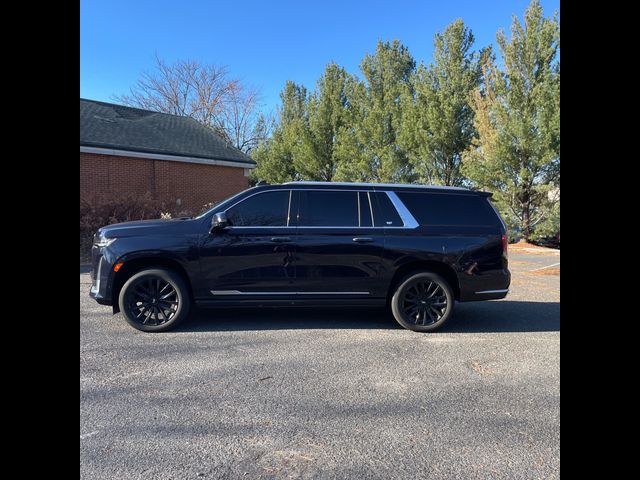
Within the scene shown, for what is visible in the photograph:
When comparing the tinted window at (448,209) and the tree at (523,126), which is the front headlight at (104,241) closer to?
the tinted window at (448,209)

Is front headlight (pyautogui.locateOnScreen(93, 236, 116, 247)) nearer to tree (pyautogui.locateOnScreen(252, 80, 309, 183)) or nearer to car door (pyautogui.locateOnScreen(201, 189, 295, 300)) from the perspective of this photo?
car door (pyautogui.locateOnScreen(201, 189, 295, 300))

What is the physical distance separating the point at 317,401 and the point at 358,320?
2.60 m

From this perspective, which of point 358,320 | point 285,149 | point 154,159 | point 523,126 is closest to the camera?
point 358,320

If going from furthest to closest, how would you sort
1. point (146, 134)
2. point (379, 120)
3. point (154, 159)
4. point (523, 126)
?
point (379, 120), point (146, 134), point (154, 159), point (523, 126)

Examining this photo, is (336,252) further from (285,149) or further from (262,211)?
(285,149)

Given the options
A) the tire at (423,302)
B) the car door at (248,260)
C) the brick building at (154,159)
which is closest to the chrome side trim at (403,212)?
the tire at (423,302)

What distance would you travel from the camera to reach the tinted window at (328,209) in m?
5.20

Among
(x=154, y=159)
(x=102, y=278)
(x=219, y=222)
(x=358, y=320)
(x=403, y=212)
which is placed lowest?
(x=358, y=320)

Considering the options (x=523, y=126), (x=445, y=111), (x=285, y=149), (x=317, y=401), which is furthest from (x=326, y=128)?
(x=317, y=401)

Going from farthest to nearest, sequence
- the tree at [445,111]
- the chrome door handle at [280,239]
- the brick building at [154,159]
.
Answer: the tree at [445,111], the brick building at [154,159], the chrome door handle at [280,239]

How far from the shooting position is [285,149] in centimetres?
2675

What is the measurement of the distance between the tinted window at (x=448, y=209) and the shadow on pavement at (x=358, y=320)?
4.67ft

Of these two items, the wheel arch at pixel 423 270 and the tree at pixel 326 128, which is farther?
the tree at pixel 326 128
